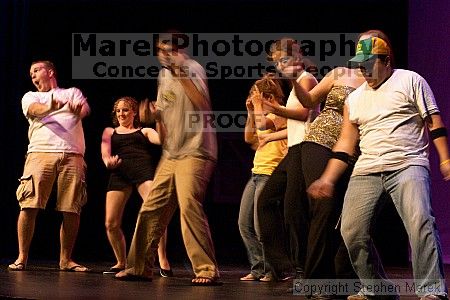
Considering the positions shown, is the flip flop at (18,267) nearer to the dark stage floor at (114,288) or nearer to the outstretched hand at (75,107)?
the dark stage floor at (114,288)

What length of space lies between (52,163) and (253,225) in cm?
154

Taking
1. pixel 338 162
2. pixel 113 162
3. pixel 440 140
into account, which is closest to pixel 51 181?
pixel 113 162

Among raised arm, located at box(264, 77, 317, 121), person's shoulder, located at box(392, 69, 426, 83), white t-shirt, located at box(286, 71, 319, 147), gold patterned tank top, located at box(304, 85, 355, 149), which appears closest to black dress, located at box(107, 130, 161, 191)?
white t-shirt, located at box(286, 71, 319, 147)

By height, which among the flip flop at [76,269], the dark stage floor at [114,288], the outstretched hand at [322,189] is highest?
the outstretched hand at [322,189]

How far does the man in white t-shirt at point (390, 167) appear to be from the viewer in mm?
4094

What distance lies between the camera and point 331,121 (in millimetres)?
4809

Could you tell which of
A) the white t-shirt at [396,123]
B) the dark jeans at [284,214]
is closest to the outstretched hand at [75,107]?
the dark jeans at [284,214]

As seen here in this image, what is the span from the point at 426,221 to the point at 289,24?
4.66 meters

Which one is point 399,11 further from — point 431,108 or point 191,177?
point 431,108

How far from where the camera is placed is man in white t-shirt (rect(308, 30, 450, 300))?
13.4 ft

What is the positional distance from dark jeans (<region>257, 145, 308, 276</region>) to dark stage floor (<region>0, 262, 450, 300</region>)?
183 mm

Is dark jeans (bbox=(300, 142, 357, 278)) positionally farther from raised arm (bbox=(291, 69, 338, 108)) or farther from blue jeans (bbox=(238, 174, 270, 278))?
blue jeans (bbox=(238, 174, 270, 278))

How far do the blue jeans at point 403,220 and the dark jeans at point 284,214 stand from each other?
2.39ft

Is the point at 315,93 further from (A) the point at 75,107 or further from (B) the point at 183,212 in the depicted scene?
(A) the point at 75,107
